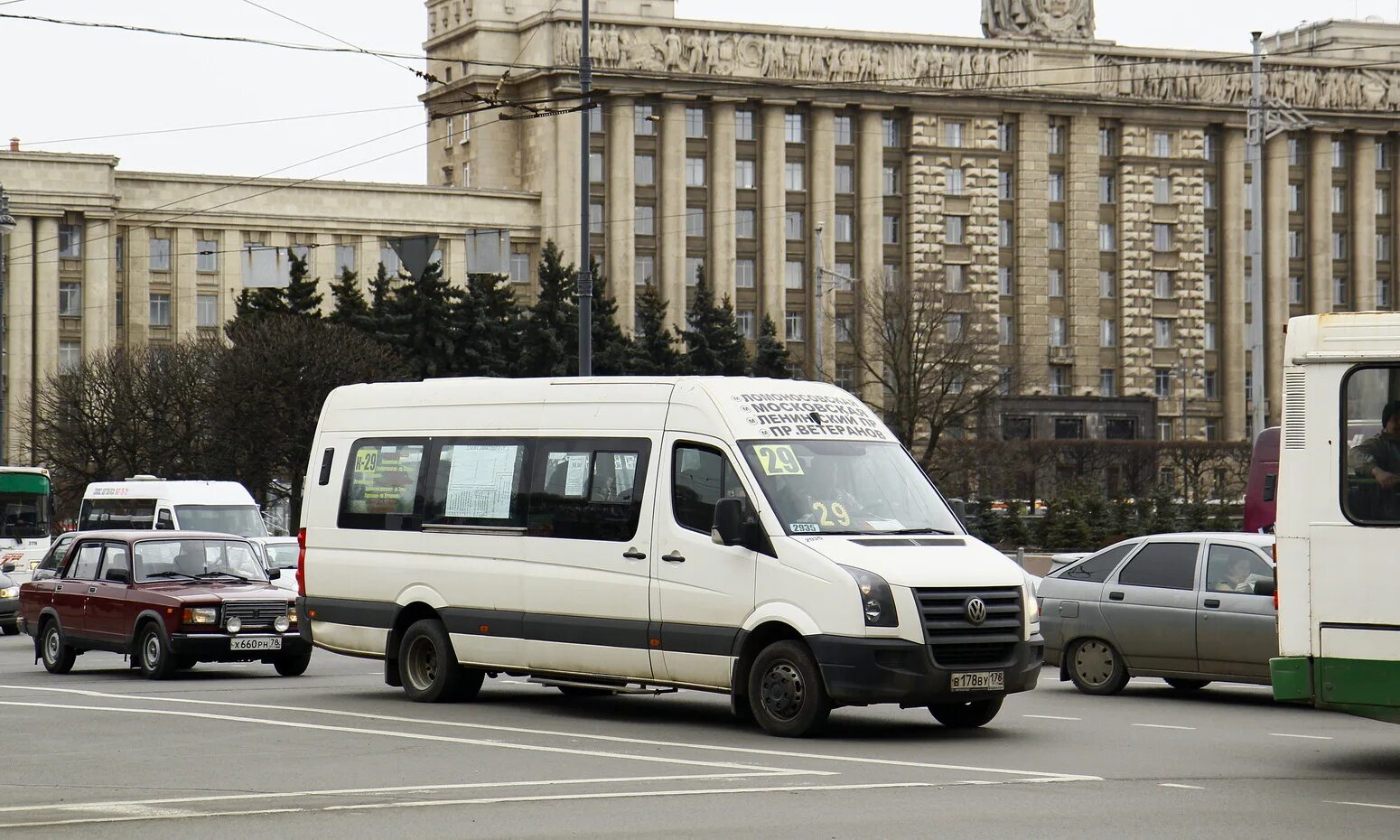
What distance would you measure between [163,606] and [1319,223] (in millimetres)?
100126

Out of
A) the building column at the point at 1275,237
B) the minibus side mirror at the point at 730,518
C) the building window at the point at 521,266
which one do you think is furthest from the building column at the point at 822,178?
the minibus side mirror at the point at 730,518

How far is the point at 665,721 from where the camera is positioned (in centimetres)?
1568

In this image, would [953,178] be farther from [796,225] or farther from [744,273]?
[744,273]

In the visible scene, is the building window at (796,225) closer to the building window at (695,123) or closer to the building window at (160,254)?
the building window at (695,123)

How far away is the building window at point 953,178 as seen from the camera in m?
103

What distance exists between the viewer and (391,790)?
38.0ft

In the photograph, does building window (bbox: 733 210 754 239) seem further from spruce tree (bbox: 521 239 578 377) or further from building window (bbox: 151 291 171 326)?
building window (bbox: 151 291 171 326)

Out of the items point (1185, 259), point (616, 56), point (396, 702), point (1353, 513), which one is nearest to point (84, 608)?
point (396, 702)

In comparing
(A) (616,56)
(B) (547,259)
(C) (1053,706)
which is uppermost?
(A) (616,56)

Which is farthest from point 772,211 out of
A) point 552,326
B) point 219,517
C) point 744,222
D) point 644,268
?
point 219,517

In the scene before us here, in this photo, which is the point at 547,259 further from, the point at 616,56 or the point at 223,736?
the point at 223,736

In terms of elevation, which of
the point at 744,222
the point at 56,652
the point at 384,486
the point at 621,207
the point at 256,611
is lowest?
the point at 56,652

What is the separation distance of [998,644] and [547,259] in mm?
62590

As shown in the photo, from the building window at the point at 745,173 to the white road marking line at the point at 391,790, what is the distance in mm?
90795
